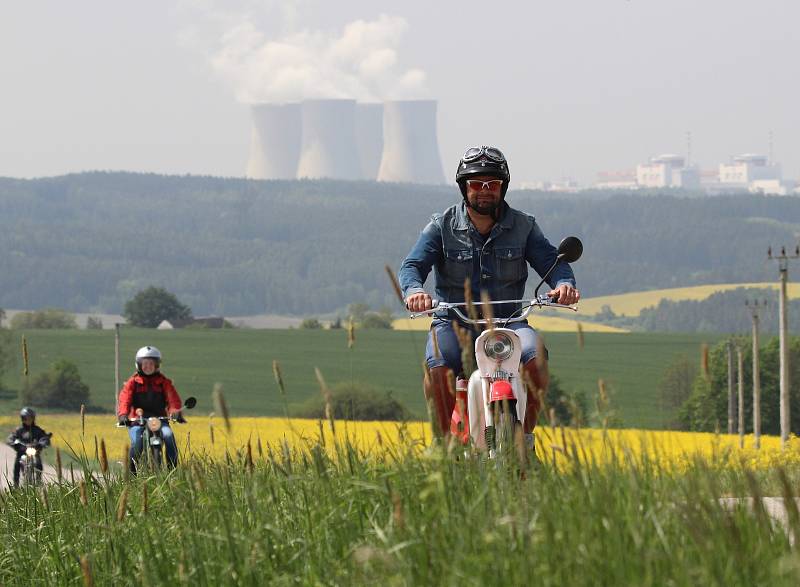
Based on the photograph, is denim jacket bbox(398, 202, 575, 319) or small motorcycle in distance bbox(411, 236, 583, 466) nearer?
small motorcycle in distance bbox(411, 236, 583, 466)

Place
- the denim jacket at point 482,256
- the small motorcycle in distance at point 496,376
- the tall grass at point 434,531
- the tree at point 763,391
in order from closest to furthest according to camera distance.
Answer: the tall grass at point 434,531 < the small motorcycle in distance at point 496,376 < the denim jacket at point 482,256 < the tree at point 763,391

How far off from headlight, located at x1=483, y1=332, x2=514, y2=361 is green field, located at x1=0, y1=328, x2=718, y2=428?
8019 centimetres

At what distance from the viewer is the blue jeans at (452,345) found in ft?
27.1

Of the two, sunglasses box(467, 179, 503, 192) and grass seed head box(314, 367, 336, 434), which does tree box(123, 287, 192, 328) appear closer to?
sunglasses box(467, 179, 503, 192)

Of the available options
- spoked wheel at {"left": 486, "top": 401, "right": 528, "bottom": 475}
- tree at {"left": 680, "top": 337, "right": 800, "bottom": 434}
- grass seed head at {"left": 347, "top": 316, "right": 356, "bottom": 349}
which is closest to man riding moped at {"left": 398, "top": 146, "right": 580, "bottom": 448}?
spoked wheel at {"left": 486, "top": 401, "right": 528, "bottom": 475}

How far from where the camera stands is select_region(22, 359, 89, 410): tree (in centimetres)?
8950

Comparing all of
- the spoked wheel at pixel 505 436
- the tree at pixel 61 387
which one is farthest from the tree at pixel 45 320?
the spoked wheel at pixel 505 436

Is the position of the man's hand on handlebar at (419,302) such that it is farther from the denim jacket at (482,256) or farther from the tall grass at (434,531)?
the tall grass at (434,531)

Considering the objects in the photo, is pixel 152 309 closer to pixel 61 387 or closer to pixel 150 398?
pixel 61 387

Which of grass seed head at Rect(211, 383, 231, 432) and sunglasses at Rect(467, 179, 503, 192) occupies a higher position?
sunglasses at Rect(467, 179, 503, 192)

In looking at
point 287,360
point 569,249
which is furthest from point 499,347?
point 287,360

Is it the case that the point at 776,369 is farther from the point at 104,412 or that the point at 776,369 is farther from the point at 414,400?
the point at 104,412

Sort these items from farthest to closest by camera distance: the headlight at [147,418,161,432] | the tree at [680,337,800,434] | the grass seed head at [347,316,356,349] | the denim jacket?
the tree at [680,337,800,434] → the headlight at [147,418,161,432] → the denim jacket → the grass seed head at [347,316,356,349]

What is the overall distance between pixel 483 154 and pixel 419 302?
930mm
